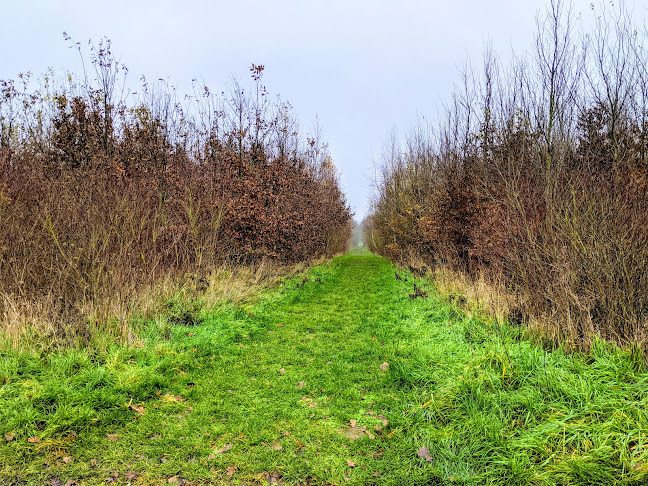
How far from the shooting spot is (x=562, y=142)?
10.8 metres

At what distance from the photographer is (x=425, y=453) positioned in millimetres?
3686

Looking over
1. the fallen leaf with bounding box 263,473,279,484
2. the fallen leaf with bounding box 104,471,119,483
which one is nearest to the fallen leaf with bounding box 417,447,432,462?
the fallen leaf with bounding box 263,473,279,484

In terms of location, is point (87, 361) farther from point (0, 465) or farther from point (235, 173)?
point (235, 173)

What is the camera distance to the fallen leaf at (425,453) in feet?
11.9

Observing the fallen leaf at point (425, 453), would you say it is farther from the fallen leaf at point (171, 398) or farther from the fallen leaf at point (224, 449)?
the fallen leaf at point (171, 398)

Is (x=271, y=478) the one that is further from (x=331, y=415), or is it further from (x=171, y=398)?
(x=171, y=398)

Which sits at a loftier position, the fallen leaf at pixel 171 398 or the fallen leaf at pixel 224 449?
the fallen leaf at pixel 171 398

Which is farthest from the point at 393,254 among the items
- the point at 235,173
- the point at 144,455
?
the point at 144,455

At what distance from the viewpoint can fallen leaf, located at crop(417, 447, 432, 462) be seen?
3.62 m

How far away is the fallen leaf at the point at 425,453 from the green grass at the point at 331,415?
0.02 metres

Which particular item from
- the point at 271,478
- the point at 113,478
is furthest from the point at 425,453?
the point at 113,478

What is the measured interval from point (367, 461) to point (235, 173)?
1186 cm

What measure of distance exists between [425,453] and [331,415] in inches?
48.1

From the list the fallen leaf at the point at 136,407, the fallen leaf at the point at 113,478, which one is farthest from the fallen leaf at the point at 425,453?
the fallen leaf at the point at 136,407
